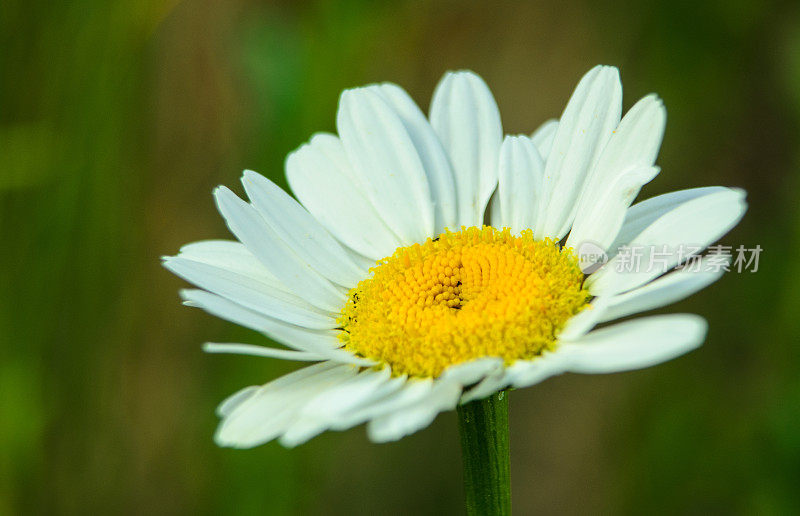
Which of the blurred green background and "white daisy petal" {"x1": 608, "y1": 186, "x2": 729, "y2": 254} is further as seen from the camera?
the blurred green background

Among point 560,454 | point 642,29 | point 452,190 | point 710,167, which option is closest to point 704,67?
point 642,29

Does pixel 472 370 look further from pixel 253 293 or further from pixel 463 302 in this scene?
pixel 253 293

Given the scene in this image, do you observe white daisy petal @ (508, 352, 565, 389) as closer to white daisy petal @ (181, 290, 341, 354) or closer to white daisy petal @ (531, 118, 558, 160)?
white daisy petal @ (181, 290, 341, 354)

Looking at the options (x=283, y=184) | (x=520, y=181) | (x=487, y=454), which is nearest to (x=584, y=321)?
(x=487, y=454)

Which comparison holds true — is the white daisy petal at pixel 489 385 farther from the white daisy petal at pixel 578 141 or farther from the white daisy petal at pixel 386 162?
the white daisy petal at pixel 386 162

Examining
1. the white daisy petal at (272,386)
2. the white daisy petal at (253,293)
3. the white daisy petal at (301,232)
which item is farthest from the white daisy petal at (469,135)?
the white daisy petal at (272,386)

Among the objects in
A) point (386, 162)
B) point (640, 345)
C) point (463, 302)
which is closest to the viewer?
point (640, 345)

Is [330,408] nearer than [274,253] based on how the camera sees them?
Yes

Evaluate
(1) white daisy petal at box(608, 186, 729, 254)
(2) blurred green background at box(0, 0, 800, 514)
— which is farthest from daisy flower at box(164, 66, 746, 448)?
(2) blurred green background at box(0, 0, 800, 514)
